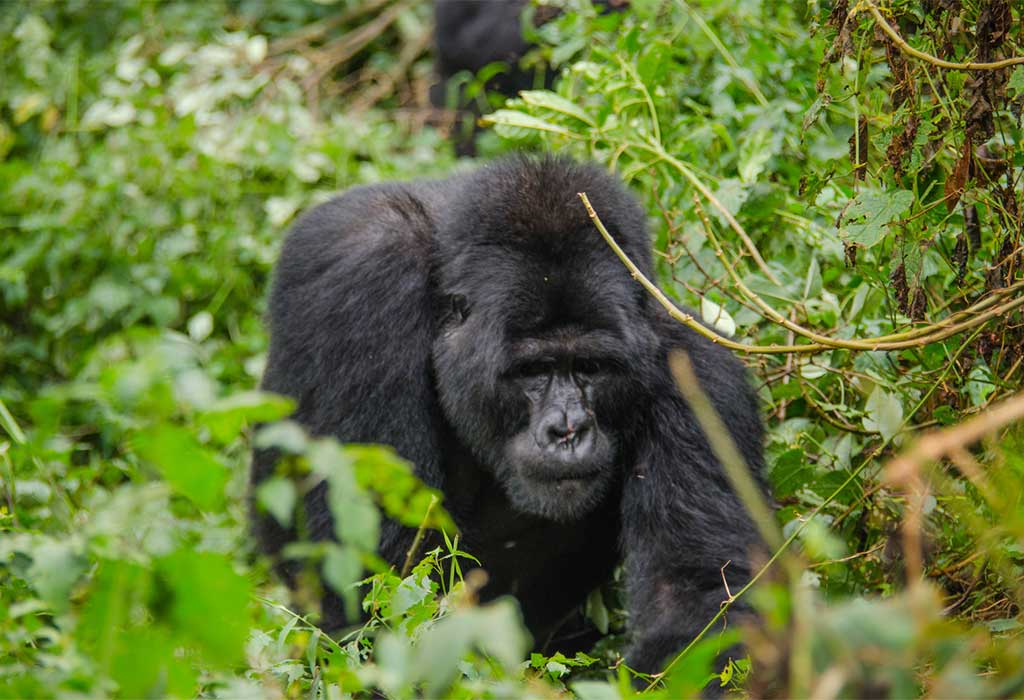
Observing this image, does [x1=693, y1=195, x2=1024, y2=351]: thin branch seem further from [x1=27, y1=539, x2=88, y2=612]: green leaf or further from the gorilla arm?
[x1=27, y1=539, x2=88, y2=612]: green leaf

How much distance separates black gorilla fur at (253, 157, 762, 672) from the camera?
135 inches

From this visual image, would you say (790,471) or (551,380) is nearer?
(551,380)

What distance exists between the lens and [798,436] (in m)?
3.84

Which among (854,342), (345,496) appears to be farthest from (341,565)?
(854,342)

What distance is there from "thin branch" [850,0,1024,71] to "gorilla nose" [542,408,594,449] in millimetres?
1260

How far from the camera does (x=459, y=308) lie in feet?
11.9

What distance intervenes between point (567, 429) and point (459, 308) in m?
0.52

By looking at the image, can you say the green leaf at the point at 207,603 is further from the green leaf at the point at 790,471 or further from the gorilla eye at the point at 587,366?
the green leaf at the point at 790,471

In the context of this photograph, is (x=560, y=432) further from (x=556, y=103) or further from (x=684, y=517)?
(x=556, y=103)

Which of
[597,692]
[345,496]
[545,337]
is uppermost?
[345,496]

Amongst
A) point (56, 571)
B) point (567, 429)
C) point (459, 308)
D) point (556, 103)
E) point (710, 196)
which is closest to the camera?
point (56, 571)

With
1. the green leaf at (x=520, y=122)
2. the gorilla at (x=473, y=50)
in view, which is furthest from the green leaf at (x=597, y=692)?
the gorilla at (x=473, y=50)

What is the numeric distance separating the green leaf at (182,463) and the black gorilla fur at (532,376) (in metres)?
1.80

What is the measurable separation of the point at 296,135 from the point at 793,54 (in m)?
3.20
